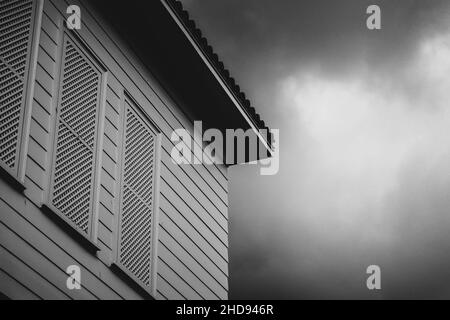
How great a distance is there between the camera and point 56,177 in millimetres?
7957

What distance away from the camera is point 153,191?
33.1 ft

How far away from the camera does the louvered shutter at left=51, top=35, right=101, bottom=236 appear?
8086mm

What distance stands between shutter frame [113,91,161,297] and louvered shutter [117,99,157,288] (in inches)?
0.5

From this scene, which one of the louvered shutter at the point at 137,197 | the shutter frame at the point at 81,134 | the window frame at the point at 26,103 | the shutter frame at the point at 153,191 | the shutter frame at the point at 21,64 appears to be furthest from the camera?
the louvered shutter at the point at 137,197

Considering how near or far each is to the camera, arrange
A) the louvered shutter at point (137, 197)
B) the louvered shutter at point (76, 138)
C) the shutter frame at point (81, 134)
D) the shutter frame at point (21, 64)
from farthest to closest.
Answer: the louvered shutter at point (137, 197), the louvered shutter at point (76, 138), the shutter frame at point (81, 134), the shutter frame at point (21, 64)

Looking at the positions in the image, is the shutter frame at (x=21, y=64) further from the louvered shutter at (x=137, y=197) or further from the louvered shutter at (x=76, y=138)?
the louvered shutter at (x=137, y=197)

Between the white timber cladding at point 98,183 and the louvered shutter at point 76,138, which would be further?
the louvered shutter at point 76,138

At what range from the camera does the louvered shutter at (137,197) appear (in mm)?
9219

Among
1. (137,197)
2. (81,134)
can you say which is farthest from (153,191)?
(81,134)

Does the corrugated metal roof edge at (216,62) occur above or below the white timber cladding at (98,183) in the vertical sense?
above

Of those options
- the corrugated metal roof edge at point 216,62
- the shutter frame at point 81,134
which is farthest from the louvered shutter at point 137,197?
the corrugated metal roof edge at point 216,62
